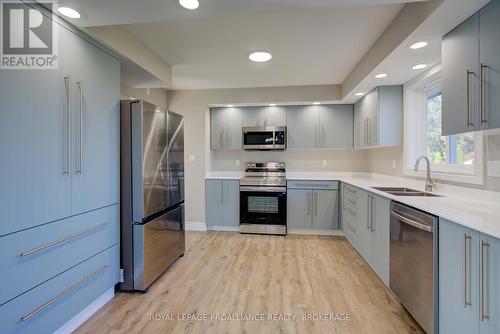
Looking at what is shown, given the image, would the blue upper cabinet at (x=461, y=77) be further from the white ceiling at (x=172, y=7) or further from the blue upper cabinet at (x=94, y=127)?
the blue upper cabinet at (x=94, y=127)

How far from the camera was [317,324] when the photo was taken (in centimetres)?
182

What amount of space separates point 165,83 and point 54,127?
1.65 meters

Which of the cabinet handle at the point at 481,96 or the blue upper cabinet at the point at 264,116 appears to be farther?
the blue upper cabinet at the point at 264,116

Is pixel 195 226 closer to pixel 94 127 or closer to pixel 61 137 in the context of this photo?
pixel 94 127

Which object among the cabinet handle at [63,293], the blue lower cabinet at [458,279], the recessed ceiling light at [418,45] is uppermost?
the recessed ceiling light at [418,45]

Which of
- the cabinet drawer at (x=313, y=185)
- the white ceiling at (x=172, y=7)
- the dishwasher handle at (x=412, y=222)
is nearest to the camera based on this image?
the white ceiling at (x=172, y=7)

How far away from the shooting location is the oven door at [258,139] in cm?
412

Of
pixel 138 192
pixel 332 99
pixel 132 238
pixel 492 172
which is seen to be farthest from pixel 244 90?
pixel 492 172

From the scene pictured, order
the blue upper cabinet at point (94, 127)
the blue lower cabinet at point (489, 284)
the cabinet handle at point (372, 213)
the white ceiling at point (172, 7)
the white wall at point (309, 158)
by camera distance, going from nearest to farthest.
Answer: the blue lower cabinet at point (489, 284) < the white ceiling at point (172, 7) < the blue upper cabinet at point (94, 127) < the cabinet handle at point (372, 213) < the white wall at point (309, 158)

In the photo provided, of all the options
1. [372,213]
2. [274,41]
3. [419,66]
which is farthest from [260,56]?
[372,213]

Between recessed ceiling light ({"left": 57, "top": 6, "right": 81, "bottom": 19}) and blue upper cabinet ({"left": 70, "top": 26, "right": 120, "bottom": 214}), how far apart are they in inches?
6.7

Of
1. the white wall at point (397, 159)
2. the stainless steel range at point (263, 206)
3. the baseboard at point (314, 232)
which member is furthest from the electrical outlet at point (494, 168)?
the stainless steel range at point (263, 206)

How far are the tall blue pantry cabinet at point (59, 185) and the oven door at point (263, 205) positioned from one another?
215 centimetres

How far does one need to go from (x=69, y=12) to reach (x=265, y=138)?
3.01m
